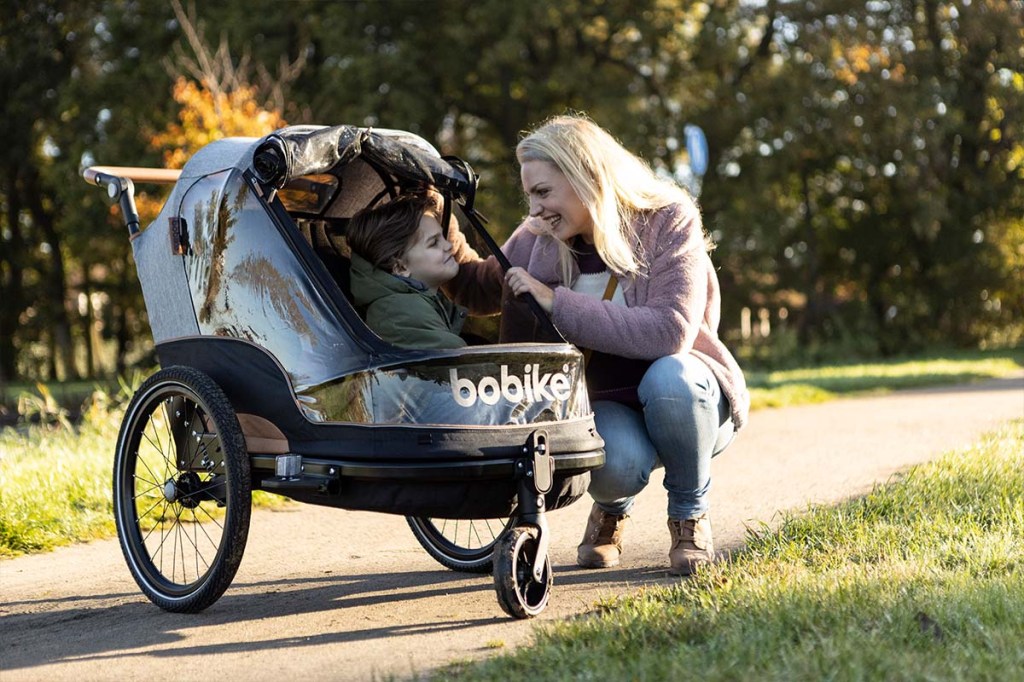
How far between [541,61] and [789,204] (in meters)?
6.23

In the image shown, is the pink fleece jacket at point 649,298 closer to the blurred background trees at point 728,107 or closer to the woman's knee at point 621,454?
the woman's knee at point 621,454

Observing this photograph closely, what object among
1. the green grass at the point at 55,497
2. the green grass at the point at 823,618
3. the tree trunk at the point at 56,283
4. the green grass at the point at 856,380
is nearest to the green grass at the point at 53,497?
the green grass at the point at 55,497

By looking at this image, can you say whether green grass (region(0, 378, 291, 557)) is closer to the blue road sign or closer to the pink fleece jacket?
the pink fleece jacket

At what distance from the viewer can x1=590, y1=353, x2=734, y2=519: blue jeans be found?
4.40 metres

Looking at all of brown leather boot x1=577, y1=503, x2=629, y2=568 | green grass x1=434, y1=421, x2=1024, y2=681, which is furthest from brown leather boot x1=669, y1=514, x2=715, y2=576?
brown leather boot x1=577, y1=503, x2=629, y2=568

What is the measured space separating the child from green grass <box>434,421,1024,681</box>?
105 cm

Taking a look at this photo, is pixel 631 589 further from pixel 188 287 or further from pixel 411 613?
pixel 188 287

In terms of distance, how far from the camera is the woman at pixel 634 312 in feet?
14.4

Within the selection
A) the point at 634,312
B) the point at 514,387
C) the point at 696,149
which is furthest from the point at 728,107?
the point at 514,387

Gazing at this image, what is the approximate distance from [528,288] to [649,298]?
0.49 meters

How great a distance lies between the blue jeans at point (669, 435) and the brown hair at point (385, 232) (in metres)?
0.92

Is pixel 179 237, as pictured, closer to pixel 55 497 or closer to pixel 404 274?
pixel 404 274

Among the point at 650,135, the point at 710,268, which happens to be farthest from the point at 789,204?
the point at 710,268

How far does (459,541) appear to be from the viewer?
5.07 meters
